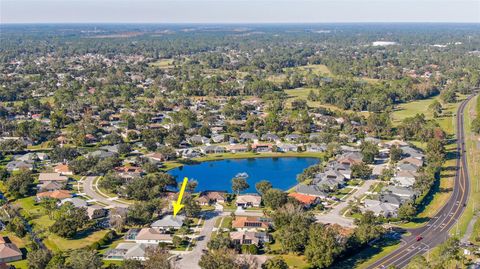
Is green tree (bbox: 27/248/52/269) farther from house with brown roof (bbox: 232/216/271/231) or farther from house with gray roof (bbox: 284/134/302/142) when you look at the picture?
house with gray roof (bbox: 284/134/302/142)

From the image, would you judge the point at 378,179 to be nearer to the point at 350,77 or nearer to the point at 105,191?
the point at 105,191

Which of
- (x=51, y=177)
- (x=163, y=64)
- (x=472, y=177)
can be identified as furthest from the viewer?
(x=163, y=64)

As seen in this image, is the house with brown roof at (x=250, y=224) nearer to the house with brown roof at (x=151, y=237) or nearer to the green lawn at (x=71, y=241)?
the house with brown roof at (x=151, y=237)

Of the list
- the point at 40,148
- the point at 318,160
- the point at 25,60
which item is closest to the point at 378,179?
the point at 318,160

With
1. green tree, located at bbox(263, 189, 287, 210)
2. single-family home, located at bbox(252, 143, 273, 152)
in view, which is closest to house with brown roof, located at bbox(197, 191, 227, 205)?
green tree, located at bbox(263, 189, 287, 210)

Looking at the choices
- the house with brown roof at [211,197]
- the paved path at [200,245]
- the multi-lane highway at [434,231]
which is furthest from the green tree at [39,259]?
the multi-lane highway at [434,231]

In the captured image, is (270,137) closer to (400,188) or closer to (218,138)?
(218,138)

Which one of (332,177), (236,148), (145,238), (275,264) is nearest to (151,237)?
(145,238)
